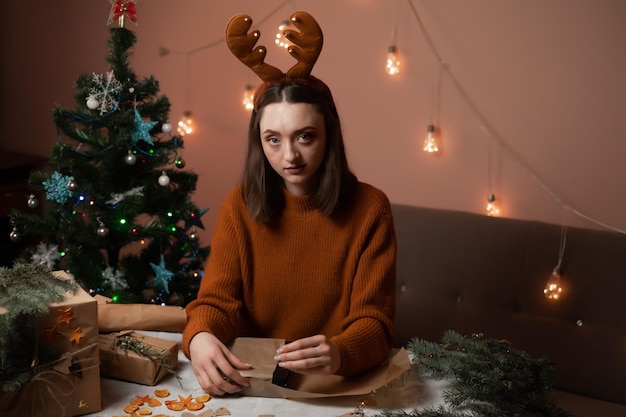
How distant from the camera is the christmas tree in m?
1.92

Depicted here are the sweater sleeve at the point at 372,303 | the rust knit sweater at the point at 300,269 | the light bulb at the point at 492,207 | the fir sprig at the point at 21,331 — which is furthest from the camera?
the light bulb at the point at 492,207

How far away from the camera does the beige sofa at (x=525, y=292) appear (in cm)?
200

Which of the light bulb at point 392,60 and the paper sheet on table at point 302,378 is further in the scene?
the light bulb at point 392,60

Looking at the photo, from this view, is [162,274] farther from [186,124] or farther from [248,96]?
[186,124]

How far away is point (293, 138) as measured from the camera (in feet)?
4.59

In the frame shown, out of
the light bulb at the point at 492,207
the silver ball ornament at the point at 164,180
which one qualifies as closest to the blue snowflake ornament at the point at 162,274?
the silver ball ornament at the point at 164,180

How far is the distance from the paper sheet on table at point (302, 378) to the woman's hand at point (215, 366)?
2 centimetres

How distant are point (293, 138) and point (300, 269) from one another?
0.25 meters

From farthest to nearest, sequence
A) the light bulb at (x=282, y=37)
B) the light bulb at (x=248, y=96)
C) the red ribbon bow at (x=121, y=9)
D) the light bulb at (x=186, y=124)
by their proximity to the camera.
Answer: the light bulb at (x=186, y=124) < the light bulb at (x=248, y=96) < the light bulb at (x=282, y=37) < the red ribbon bow at (x=121, y=9)

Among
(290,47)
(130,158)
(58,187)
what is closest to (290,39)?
(290,47)

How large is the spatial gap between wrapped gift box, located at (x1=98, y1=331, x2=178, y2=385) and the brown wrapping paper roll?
0.05m

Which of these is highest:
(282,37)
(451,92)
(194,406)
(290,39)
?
(282,37)

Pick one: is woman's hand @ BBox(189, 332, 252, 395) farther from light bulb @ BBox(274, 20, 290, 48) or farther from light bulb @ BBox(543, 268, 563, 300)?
light bulb @ BBox(274, 20, 290, 48)

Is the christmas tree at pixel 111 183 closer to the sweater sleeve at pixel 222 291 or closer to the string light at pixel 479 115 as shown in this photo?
the sweater sleeve at pixel 222 291
